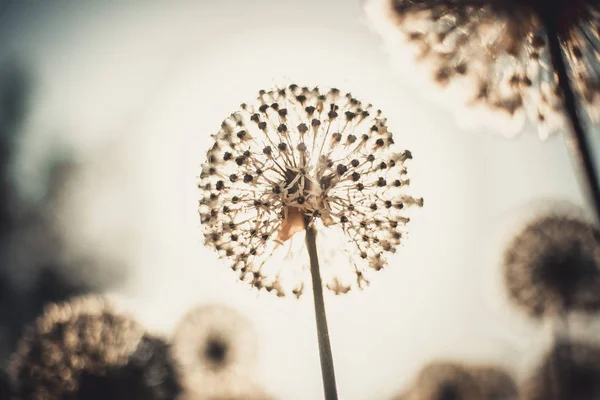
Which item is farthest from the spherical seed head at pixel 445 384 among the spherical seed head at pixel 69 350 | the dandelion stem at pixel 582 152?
the dandelion stem at pixel 582 152

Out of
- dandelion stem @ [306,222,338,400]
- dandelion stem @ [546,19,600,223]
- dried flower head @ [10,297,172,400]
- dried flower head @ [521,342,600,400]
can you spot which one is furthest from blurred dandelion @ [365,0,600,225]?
dried flower head @ [521,342,600,400]

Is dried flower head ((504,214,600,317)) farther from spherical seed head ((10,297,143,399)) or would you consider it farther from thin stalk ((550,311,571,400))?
spherical seed head ((10,297,143,399))

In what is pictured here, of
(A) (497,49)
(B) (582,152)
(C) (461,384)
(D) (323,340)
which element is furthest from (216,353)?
(B) (582,152)

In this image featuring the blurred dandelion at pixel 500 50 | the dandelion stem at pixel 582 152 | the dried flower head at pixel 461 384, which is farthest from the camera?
the dried flower head at pixel 461 384

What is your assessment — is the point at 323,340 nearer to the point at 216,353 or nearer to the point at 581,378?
the point at 216,353

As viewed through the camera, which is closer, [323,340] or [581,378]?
[323,340]

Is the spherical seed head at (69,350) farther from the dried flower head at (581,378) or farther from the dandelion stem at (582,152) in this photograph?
the dried flower head at (581,378)
